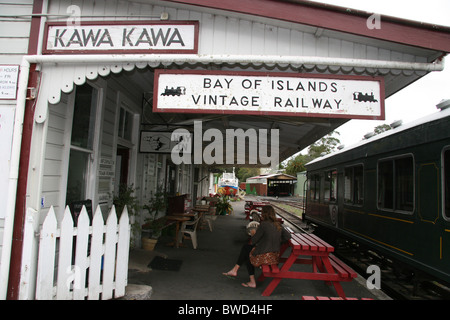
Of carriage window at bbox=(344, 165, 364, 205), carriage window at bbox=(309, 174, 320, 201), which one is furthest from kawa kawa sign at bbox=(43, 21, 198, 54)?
carriage window at bbox=(309, 174, 320, 201)

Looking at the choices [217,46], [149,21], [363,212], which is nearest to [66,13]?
[149,21]

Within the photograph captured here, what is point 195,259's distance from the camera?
5832 mm

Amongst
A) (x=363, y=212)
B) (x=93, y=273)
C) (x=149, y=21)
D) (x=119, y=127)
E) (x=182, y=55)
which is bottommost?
(x=93, y=273)

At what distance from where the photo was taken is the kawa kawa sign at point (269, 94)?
10.4 feet

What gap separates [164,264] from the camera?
528cm

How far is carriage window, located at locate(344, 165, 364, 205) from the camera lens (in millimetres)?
6398

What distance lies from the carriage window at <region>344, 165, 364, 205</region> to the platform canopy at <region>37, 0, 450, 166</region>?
3473mm

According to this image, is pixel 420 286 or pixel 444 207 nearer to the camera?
pixel 444 207

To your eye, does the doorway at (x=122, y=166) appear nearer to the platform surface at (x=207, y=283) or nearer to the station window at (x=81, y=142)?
the platform surface at (x=207, y=283)

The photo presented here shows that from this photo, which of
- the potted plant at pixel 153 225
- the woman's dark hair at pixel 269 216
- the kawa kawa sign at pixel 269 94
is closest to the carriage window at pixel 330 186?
the woman's dark hair at pixel 269 216

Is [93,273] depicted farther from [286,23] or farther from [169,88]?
[286,23]

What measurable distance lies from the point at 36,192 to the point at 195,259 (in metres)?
3.49

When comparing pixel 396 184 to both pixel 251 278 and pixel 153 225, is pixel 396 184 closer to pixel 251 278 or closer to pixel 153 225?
pixel 251 278

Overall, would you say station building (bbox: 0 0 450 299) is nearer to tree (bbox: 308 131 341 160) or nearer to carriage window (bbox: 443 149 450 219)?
carriage window (bbox: 443 149 450 219)
